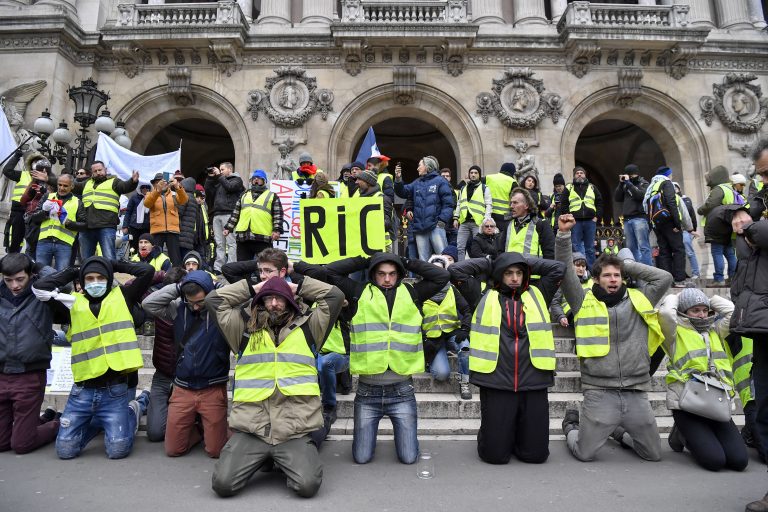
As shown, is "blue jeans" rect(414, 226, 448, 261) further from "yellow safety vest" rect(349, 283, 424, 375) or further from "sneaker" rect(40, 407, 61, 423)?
"sneaker" rect(40, 407, 61, 423)

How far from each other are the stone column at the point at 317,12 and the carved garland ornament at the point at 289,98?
1749mm

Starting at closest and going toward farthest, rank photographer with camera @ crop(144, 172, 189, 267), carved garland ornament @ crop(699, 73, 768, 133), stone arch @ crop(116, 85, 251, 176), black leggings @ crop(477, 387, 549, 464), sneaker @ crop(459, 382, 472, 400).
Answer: black leggings @ crop(477, 387, 549, 464), sneaker @ crop(459, 382, 472, 400), photographer with camera @ crop(144, 172, 189, 267), carved garland ornament @ crop(699, 73, 768, 133), stone arch @ crop(116, 85, 251, 176)

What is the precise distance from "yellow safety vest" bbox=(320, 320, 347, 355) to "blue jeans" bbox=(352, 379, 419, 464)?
0.62 meters

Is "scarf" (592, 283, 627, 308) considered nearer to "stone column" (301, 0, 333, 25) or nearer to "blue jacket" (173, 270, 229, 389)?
"blue jacket" (173, 270, 229, 389)

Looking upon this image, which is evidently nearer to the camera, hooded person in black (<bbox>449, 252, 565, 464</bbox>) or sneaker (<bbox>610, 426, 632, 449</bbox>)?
hooded person in black (<bbox>449, 252, 565, 464</bbox>)

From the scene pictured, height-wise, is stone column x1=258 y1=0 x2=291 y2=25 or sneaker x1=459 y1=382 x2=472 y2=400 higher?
stone column x1=258 y1=0 x2=291 y2=25

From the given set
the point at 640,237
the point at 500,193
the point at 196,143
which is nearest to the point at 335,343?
the point at 500,193

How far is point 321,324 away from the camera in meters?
4.31

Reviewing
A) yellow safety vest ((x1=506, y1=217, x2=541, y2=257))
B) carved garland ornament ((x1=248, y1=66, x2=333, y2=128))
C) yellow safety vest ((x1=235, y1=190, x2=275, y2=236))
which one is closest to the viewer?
yellow safety vest ((x1=506, y1=217, x2=541, y2=257))

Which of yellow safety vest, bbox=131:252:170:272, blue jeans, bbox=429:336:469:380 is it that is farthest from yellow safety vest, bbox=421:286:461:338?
yellow safety vest, bbox=131:252:170:272

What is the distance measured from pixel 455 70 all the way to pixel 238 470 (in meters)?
14.1

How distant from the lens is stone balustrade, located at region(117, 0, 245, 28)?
1499cm

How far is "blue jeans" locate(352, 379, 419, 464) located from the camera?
4.41 meters

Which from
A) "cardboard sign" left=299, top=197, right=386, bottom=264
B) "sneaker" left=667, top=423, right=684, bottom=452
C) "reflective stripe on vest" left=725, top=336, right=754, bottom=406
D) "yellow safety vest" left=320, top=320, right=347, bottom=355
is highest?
"cardboard sign" left=299, top=197, right=386, bottom=264
